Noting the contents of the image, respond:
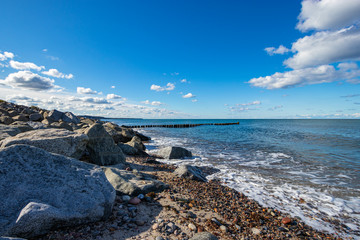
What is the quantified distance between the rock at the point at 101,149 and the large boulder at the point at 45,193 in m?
3.94

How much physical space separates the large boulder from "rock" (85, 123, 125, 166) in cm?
394

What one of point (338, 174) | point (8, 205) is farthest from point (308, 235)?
point (338, 174)

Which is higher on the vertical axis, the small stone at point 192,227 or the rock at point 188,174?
the small stone at point 192,227

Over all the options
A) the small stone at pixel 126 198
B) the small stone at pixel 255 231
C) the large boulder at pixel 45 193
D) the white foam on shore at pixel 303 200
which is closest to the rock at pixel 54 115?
the large boulder at pixel 45 193

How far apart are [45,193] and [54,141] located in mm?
2900

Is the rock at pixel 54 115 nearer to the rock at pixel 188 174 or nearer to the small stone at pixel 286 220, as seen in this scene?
the rock at pixel 188 174

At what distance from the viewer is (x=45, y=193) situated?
3.20 m

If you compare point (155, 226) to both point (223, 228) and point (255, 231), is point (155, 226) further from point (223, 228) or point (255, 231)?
point (255, 231)

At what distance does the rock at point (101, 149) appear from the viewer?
7.66m

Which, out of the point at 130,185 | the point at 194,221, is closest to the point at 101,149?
the point at 130,185

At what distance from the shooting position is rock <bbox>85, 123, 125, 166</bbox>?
766 cm

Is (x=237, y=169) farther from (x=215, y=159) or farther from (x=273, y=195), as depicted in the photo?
(x=273, y=195)

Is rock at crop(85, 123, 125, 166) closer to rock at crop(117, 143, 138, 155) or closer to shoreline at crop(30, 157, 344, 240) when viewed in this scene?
rock at crop(117, 143, 138, 155)

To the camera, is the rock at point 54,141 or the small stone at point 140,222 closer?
the small stone at point 140,222
